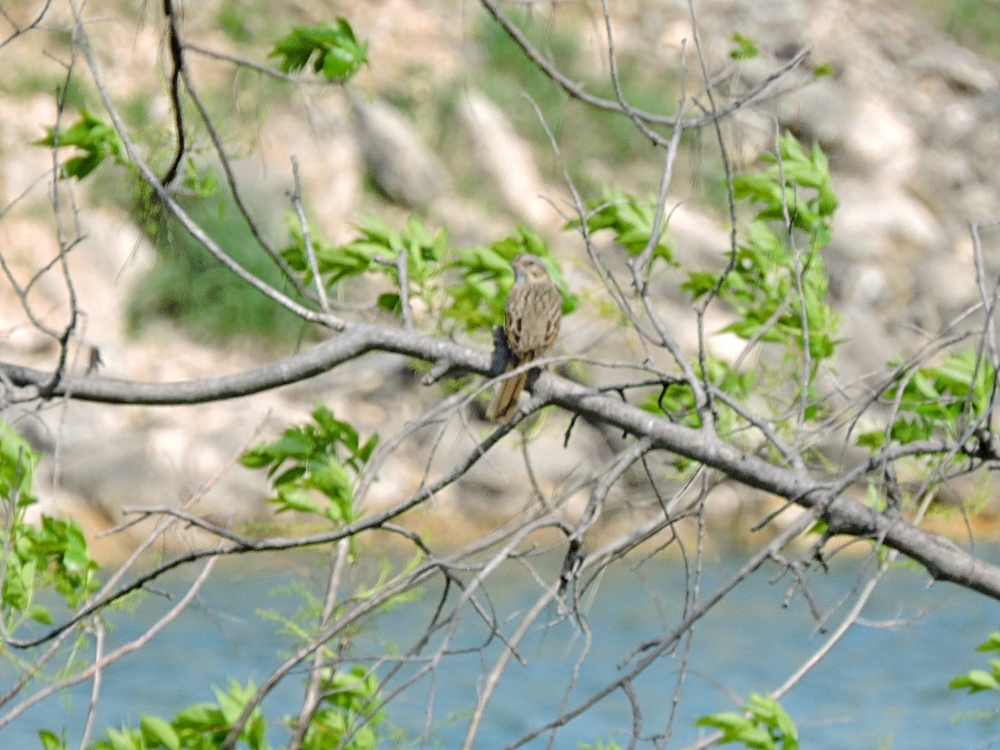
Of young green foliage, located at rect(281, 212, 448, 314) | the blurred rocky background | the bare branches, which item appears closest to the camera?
the bare branches

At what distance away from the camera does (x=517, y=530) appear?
1.76 metres

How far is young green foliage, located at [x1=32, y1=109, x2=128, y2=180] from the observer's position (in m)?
2.16

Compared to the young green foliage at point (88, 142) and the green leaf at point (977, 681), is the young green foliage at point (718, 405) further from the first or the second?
the young green foliage at point (88, 142)

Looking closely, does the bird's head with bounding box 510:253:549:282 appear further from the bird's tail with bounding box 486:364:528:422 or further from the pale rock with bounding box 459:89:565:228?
the pale rock with bounding box 459:89:565:228

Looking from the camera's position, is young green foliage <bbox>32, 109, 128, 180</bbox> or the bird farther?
the bird

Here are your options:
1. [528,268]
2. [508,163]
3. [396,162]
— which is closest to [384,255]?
[528,268]

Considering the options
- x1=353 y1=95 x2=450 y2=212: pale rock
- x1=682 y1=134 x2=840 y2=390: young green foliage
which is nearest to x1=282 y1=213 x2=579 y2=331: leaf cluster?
x1=682 y1=134 x2=840 y2=390: young green foliage

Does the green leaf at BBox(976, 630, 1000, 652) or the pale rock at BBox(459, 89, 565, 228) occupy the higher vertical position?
the pale rock at BBox(459, 89, 565, 228)

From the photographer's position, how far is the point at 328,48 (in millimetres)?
1800

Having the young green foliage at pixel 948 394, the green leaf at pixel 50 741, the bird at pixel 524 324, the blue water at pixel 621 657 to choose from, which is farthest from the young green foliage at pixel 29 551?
the blue water at pixel 621 657

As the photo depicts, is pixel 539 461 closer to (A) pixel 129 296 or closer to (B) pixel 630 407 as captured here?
(A) pixel 129 296

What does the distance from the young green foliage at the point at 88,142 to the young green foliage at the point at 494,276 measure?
24.8 inches

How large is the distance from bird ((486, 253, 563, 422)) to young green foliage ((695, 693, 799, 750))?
0.83m

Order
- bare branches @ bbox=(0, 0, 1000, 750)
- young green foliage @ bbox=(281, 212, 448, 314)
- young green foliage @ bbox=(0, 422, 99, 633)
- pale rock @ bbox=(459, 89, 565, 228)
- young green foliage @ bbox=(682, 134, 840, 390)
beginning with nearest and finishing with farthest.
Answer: bare branches @ bbox=(0, 0, 1000, 750), young green foliage @ bbox=(0, 422, 99, 633), young green foliage @ bbox=(281, 212, 448, 314), young green foliage @ bbox=(682, 134, 840, 390), pale rock @ bbox=(459, 89, 565, 228)
